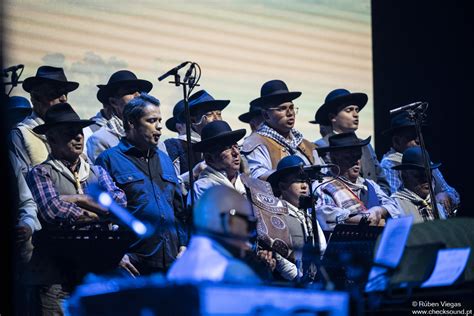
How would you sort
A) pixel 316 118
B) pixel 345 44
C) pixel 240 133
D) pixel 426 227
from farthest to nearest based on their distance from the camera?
pixel 345 44
pixel 316 118
pixel 240 133
pixel 426 227

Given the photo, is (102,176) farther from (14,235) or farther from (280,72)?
(280,72)

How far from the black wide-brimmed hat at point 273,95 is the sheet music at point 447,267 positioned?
3.41 metres

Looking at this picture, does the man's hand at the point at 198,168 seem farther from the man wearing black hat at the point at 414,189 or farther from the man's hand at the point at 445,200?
the man's hand at the point at 445,200

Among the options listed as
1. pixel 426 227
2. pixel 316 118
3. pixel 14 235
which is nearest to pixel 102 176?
pixel 14 235

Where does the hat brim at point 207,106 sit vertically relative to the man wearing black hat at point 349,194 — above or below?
above

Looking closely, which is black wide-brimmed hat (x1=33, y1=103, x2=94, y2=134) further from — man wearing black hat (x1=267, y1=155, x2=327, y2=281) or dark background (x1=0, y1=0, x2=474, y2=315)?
dark background (x1=0, y1=0, x2=474, y2=315)

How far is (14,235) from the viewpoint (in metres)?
5.32

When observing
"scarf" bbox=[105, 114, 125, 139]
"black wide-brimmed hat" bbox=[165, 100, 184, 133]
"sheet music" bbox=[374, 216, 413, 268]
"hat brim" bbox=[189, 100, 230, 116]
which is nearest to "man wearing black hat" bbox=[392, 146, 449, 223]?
"hat brim" bbox=[189, 100, 230, 116]

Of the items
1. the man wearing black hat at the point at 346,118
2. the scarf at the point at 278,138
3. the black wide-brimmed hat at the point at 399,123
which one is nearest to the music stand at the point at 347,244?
the scarf at the point at 278,138

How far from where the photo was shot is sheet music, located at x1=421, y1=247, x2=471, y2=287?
169 inches

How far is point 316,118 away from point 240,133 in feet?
5.88

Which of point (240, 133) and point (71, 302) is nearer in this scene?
point (71, 302)

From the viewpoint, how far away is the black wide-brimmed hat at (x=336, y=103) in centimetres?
825

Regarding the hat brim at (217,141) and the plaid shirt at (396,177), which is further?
the plaid shirt at (396,177)
